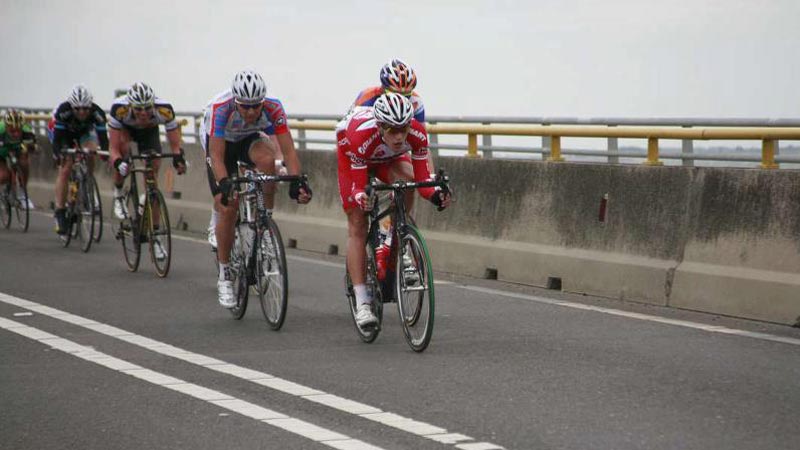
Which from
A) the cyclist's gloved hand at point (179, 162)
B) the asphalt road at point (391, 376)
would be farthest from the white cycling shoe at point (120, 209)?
the asphalt road at point (391, 376)

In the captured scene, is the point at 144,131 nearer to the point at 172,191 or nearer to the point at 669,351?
the point at 172,191

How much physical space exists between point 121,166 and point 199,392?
660 cm

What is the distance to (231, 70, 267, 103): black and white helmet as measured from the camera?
10844 millimetres

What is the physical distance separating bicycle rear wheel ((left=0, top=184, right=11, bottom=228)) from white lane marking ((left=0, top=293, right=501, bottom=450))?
10039mm

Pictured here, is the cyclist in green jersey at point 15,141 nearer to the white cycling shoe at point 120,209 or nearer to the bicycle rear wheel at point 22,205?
the bicycle rear wheel at point 22,205

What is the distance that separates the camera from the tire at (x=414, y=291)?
30.1ft

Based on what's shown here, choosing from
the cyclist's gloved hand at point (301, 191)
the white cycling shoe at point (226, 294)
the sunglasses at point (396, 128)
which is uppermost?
the sunglasses at point (396, 128)

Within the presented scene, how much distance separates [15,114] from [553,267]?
33.2 feet

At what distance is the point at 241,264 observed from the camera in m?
11.1

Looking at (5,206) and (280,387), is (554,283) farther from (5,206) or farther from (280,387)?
(5,206)

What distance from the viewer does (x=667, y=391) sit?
7.91 meters

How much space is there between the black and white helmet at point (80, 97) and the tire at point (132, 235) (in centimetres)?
228

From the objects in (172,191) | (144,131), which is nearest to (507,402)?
(144,131)

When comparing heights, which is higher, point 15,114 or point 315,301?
point 15,114
